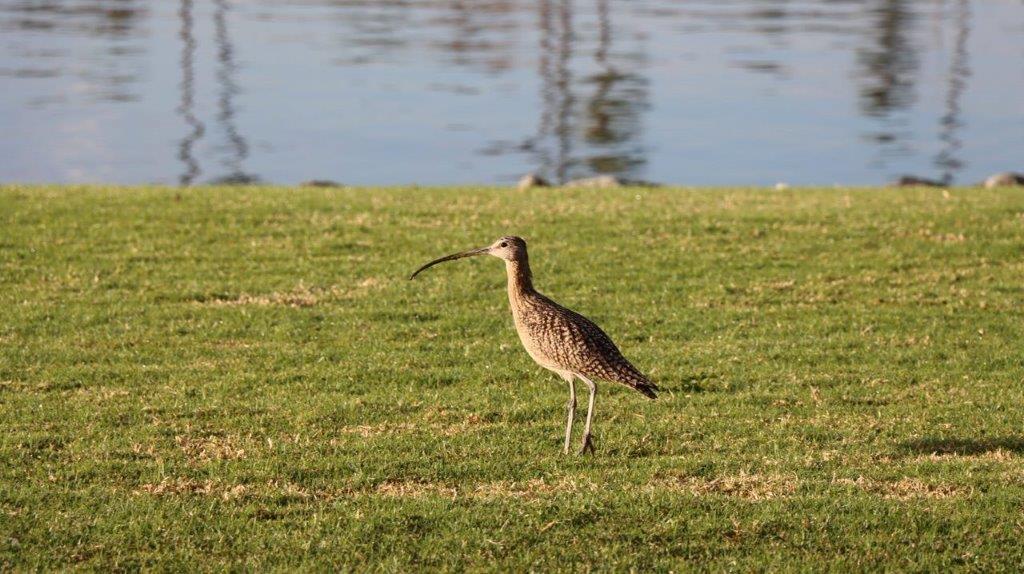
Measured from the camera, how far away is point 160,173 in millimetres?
31953

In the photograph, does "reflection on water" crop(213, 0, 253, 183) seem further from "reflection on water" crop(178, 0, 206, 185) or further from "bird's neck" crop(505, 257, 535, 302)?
"bird's neck" crop(505, 257, 535, 302)

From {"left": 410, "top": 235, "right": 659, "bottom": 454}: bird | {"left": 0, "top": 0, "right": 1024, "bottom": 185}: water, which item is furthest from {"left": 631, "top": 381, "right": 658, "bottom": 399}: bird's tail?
{"left": 0, "top": 0, "right": 1024, "bottom": 185}: water

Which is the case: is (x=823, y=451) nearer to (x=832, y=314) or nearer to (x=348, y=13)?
(x=832, y=314)

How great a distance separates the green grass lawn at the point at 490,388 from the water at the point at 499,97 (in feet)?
43.8

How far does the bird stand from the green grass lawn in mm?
617

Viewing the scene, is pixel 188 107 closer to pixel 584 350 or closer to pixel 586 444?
pixel 586 444

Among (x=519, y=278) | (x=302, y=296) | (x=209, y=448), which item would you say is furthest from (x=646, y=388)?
(x=302, y=296)

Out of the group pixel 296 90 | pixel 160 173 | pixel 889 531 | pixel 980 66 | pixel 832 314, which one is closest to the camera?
pixel 889 531

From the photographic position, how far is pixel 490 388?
11719 millimetres

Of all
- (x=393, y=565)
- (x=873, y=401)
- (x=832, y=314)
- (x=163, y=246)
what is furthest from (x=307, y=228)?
(x=393, y=565)

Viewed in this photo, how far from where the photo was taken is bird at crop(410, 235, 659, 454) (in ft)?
31.2

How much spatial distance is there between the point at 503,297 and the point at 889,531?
23.0 ft

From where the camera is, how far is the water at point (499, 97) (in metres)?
33.3

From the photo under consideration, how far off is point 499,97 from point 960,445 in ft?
108
